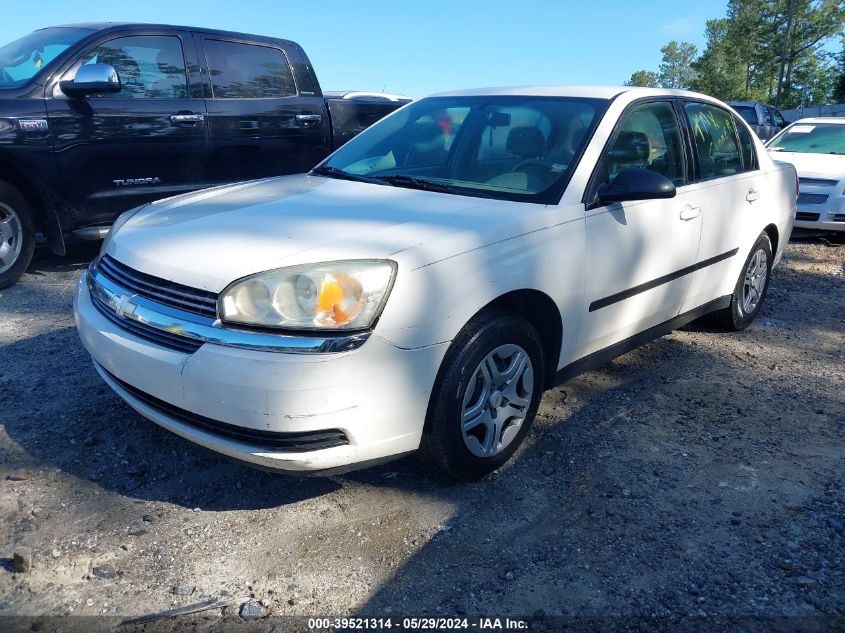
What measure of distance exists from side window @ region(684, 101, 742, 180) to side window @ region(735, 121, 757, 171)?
8 centimetres

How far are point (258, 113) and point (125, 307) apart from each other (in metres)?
4.02

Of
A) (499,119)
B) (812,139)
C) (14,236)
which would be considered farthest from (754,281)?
(812,139)

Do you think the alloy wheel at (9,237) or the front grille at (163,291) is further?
the alloy wheel at (9,237)

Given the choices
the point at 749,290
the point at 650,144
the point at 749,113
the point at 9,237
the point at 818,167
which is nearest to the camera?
the point at 650,144

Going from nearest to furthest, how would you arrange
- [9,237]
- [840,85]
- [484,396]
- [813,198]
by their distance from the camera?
[484,396]
[9,237]
[813,198]
[840,85]

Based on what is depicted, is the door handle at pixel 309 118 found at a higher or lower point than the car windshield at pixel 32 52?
lower

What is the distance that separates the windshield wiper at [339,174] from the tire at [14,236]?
98.3 inches

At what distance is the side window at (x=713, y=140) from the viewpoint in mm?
4051

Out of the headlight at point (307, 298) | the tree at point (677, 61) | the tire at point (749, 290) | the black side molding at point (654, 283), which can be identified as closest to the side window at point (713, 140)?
the black side molding at point (654, 283)

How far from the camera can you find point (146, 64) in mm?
5609

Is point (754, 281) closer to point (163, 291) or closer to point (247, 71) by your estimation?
point (163, 291)

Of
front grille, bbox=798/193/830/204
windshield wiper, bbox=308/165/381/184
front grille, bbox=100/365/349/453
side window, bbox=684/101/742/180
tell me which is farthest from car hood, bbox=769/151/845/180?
front grille, bbox=100/365/349/453

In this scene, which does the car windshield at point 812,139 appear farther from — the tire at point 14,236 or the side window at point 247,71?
the tire at point 14,236

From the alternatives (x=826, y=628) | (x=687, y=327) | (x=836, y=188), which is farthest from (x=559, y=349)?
(x=836, y=188)
